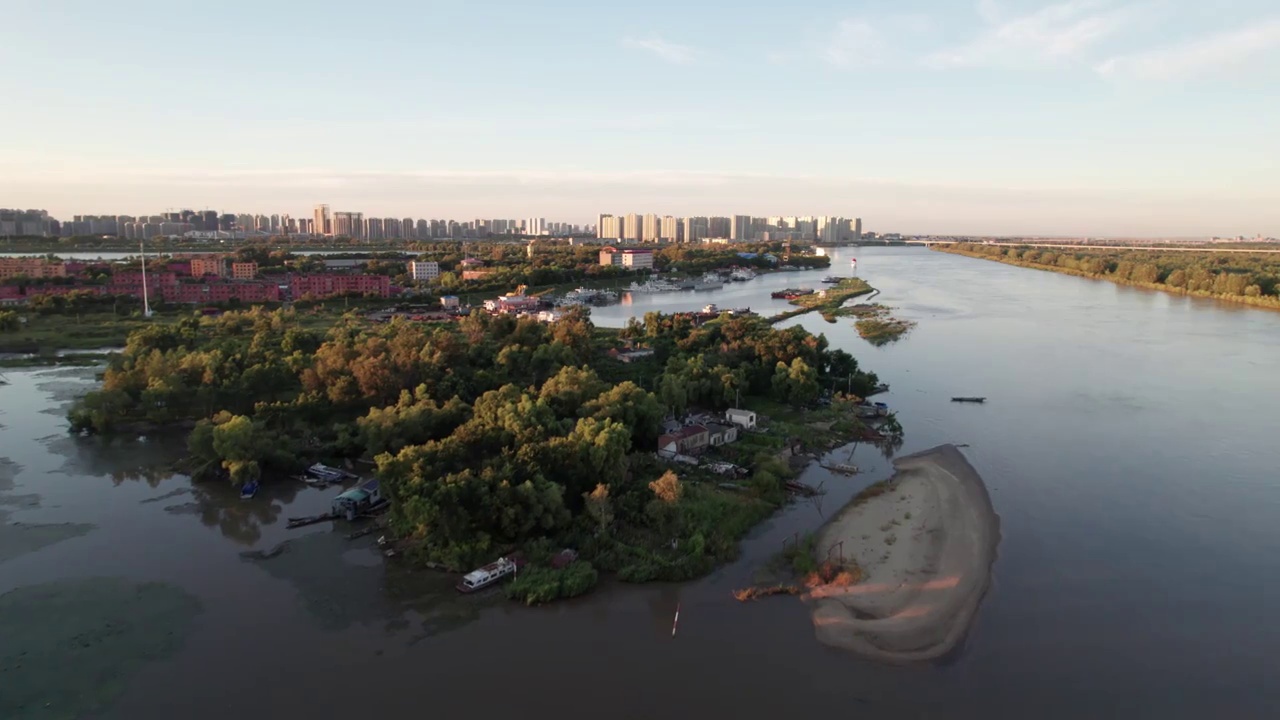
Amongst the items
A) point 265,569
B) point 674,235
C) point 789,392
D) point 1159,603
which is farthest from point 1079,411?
point 674,235

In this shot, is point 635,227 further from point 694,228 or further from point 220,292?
point 220,292

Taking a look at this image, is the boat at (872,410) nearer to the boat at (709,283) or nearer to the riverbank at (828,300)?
the riverbank at (828,300)

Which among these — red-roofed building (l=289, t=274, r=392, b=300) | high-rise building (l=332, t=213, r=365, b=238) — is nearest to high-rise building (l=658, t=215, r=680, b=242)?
high-rise building (l=332, t=213, r=365, b=238)

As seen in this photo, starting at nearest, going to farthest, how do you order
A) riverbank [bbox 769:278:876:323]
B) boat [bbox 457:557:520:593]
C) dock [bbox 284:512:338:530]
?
1. boat [bbox 457:557:520:593]
2. dock [bbox 284:512:338:530]
3. riverbank [bbox 769:278:876:323]

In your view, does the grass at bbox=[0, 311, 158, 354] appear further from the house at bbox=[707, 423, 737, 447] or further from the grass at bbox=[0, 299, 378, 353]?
the house at bbox=[707, 423, 737, 447]

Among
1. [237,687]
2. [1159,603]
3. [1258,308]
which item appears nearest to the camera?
[237,687]

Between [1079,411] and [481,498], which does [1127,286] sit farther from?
[481,498]

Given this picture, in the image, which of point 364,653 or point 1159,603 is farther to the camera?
point 1159,603
